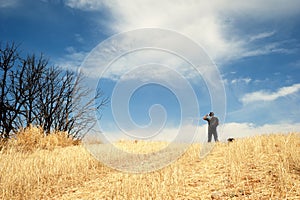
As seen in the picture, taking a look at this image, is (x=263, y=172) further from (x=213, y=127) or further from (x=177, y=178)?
(x=213, y=127)

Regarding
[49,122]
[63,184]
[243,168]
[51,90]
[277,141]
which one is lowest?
[63,184]

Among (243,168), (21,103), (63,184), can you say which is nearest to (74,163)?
(63,184)

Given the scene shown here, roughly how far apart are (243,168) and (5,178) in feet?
23.2

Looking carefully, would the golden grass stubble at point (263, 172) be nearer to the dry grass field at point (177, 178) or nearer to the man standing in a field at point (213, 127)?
the dry grass field at point (177, 178)

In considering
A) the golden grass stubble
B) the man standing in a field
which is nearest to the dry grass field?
the golden grass stubble

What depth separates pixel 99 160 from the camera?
11.3m

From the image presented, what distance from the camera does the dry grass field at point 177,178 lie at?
6438 mm

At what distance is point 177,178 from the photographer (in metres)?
7.64

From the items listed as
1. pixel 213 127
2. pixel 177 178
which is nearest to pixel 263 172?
pixel 177 178

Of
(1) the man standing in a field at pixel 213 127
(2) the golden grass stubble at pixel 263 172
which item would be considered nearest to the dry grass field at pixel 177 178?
(2) the golden grass stubble at pixel 263 172

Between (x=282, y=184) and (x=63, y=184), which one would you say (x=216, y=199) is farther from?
(x=63, y=184)

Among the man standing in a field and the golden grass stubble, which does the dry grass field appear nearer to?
the golden grass stubble

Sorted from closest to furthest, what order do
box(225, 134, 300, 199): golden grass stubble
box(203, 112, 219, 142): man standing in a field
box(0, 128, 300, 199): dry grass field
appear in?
1. box(225, 134, 300, 199): golden grass stubble
2. box(0, 128, 300, 199): dry grass field
3. box(203, 112, 219, 142): man standing in a field

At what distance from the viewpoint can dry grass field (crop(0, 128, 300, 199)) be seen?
6.44 m
